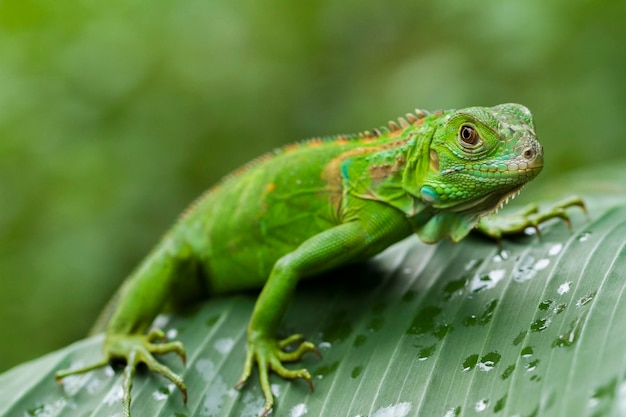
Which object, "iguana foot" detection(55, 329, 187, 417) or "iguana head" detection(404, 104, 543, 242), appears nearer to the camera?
"iguana head" detection(404, 104, 543, 242)

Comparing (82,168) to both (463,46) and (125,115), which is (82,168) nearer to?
(125,115)

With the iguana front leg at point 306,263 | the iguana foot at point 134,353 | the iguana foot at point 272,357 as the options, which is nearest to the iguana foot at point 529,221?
the iguana front leg at point 306,263

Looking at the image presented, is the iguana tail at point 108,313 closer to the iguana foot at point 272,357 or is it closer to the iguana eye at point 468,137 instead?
the iguana foot at point 272,357

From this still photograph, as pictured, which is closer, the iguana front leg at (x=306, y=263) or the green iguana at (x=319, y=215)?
the green iguana at (x=319, y=215)

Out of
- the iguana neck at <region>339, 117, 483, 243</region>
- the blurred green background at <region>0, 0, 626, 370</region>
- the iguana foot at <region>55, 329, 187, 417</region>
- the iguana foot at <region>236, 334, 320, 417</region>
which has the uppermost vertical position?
the blurred green background at <region>0, 0, 626, 370</region>

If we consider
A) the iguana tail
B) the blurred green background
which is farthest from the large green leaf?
the blurred green background

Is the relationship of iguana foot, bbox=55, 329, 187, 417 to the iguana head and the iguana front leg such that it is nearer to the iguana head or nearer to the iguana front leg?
the iguana front leg

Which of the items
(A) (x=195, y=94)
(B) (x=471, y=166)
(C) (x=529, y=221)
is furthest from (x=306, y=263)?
(A) (x=195, y=94)
